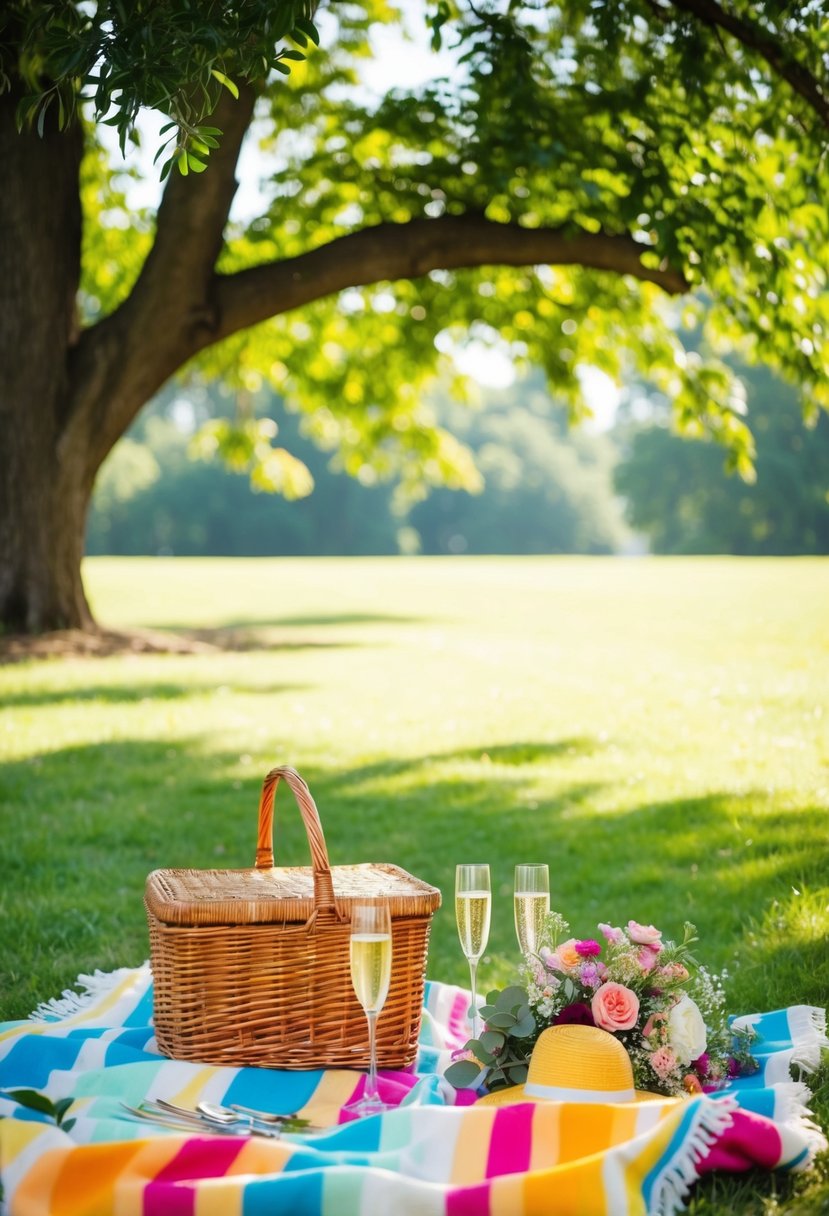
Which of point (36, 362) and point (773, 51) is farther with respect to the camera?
point (36, 362)

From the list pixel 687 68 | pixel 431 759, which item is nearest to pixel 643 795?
pixel 431 759

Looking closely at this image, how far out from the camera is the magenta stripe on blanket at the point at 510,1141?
8.48 feet

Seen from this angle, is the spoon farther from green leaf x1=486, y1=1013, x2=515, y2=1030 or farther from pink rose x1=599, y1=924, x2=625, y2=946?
pink rose x1=599, y1=924, x2=625, y2=946

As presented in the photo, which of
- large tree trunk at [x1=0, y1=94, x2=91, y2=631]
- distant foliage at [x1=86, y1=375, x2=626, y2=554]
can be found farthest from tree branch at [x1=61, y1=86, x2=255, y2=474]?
distant foliage at [x1=86, y1=375, x2=626, y2=554]

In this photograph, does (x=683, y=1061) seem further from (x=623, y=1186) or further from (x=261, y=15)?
(x=261, y=15)

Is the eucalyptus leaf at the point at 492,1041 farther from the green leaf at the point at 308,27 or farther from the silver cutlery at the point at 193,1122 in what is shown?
the green leaf at the point at 308,27

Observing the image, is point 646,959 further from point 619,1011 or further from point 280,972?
point 280,972

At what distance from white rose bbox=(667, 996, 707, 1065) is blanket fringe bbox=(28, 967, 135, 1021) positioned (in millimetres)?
1956

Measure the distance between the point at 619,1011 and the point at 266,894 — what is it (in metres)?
1.03

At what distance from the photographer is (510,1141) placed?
8.66 ft

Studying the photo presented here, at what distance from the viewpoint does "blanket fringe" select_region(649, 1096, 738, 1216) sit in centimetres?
248

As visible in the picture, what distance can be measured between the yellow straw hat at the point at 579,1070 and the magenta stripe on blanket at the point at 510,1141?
18cm

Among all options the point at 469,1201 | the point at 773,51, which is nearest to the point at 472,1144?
the point at 469,1201

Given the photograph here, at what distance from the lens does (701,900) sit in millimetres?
5227
